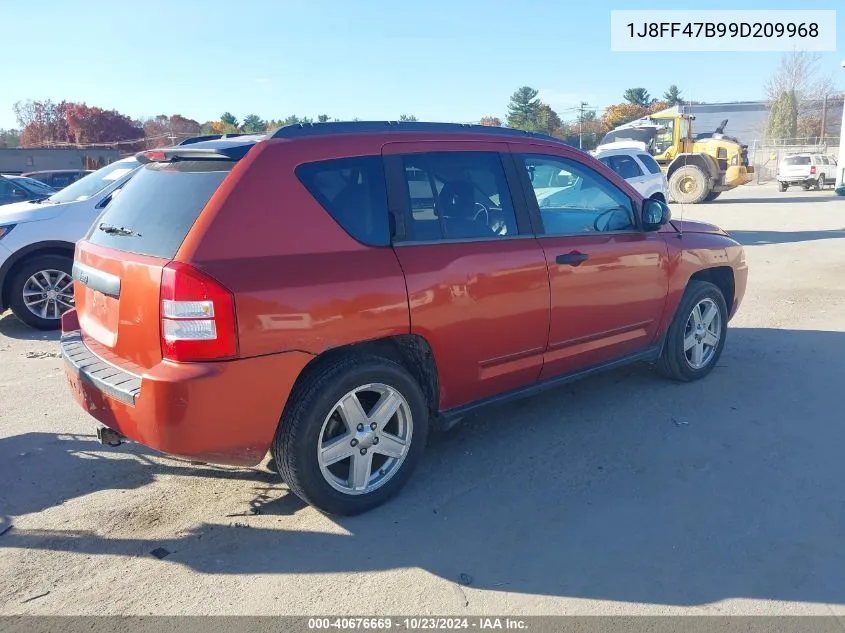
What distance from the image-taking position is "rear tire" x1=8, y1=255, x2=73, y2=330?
6.99m

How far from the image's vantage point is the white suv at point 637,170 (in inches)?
552

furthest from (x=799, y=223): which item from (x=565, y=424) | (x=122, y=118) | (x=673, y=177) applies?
(x=122, y=118)

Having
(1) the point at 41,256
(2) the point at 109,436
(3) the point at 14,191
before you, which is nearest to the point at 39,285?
(1) the point at 41,256

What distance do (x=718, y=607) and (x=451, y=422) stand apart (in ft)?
5.21

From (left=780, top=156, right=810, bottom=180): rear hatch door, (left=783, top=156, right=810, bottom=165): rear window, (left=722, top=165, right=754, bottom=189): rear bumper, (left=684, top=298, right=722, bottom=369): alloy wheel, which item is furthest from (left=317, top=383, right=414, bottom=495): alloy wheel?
(left=783, top=156, right=810, bottom=165): rear window

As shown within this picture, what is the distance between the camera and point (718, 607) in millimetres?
2703

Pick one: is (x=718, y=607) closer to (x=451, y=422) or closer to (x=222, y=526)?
(x=451, y=422)

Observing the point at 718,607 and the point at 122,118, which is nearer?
the point at 718,607

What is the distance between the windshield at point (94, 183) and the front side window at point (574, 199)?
5.52m

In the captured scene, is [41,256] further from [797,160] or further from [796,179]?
[797,160]

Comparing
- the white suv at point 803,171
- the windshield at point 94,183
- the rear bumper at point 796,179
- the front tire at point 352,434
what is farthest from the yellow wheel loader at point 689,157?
the front tire at point 352,434

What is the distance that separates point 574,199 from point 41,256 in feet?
18.4

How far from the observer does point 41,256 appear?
7059mm

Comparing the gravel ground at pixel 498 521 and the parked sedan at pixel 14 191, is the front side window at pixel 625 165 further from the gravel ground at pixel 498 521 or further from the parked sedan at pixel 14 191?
the parked sedan at pixel 14 191
